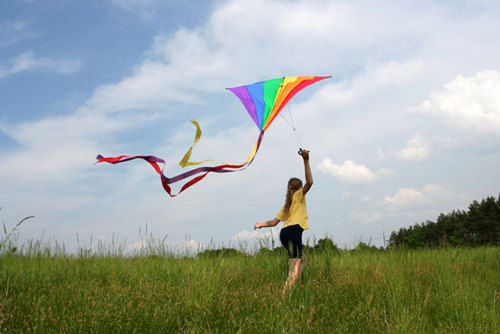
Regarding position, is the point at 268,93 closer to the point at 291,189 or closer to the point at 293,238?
the point at 291,189

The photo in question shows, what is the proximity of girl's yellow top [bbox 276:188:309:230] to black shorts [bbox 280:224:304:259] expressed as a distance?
75 mm

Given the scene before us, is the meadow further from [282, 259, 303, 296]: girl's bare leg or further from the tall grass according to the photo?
[282, 259, 303, 296]: girl's bare leg

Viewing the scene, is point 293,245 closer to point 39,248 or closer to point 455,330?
point 455,330

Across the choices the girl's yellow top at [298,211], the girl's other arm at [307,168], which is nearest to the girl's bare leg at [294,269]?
the girl's yellow top at [298,211]

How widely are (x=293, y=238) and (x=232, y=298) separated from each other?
1.74 meters

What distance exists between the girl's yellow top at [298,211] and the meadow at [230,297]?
865 mm

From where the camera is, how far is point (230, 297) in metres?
4.45

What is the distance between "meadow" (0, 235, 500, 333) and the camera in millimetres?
3617

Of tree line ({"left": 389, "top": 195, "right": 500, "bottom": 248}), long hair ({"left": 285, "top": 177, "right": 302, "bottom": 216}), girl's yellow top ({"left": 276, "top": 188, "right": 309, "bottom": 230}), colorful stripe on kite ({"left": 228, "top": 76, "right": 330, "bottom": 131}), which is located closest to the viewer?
girl's yellow top ({"left": 276, "top": 188, "right": 309, "bottom": 230})

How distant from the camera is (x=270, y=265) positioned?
21.6 ft

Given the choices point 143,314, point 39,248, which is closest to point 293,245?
point 143,314

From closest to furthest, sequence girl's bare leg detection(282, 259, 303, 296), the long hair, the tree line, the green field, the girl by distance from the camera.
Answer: the green field, girl's bare leg detection(282, 259, 303, 296), the girl, the long hair, the tree line

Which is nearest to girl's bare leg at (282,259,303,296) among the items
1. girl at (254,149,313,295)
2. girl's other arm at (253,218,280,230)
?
girl at (254,149,313,295)

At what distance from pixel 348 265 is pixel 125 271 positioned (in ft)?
14.1
